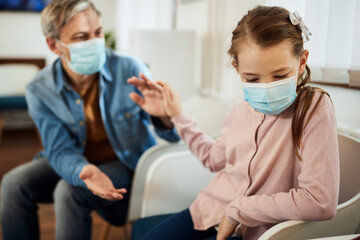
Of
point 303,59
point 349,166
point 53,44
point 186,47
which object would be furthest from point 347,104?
point 186,47

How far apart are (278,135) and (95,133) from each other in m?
0.91

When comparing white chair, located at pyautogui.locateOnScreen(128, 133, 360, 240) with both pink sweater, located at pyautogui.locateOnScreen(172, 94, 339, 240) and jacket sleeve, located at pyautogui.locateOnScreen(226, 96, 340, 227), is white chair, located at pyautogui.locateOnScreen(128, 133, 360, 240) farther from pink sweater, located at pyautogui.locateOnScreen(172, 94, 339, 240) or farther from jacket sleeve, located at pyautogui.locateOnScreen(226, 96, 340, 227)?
jacket sleeve, located at pyautogui.locateOnScreen(226, 96, 340, 227)

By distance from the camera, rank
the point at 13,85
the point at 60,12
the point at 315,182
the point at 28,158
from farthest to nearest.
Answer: the point at 13,85 < the point at 28,158 < the point at 60,12 < the point at 315,182

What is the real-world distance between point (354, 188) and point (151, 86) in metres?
0.73

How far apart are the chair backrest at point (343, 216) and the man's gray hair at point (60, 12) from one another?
1.02 meters

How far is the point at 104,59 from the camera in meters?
1.53

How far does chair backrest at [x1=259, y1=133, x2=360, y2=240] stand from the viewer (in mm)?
797

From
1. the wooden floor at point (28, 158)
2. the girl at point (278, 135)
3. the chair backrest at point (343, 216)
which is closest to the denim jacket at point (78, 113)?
the girl at point (278, 135)

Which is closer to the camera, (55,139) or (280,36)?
(280,36)

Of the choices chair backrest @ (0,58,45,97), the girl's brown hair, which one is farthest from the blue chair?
the girl's brown hair

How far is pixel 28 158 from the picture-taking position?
3.59 metres

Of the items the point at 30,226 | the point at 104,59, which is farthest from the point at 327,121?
the point at 30,226

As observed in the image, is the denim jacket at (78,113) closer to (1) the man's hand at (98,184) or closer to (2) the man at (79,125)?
(2) the man at (79,125)

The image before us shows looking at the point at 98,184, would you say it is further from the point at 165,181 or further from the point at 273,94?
the point at 273,94
